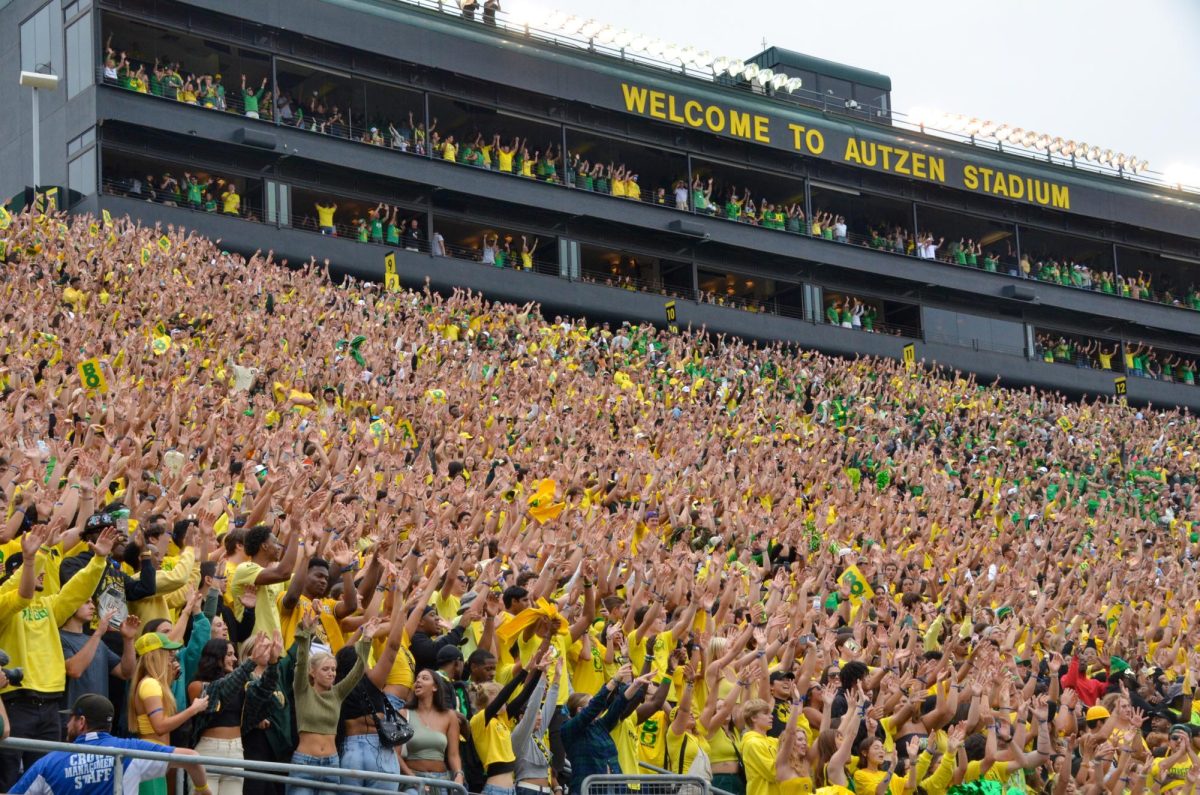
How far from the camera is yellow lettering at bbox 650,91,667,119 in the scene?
49500 mm

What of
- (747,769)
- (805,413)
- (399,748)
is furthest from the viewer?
(805,413)

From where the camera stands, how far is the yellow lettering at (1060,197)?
57.4 meters

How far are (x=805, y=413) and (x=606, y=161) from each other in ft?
54.1

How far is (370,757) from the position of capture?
10.6 meters

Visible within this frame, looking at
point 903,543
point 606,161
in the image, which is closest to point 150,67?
point 606,161

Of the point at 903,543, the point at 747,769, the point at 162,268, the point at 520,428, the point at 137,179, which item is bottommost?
the point at 747,769

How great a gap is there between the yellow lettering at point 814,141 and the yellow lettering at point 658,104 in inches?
200

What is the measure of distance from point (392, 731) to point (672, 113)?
1595 inches

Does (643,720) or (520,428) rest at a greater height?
(520,428)

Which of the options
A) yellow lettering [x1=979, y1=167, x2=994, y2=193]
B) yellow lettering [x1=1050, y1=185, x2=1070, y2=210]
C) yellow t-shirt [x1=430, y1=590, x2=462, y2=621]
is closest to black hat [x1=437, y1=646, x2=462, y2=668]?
yellow t-shirt [x1=430, y1=590, x2=462, y2=621]

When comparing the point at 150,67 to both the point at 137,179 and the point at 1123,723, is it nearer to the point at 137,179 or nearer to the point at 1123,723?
the point at 137,179

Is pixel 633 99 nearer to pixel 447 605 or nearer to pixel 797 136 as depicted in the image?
pixel 797 136

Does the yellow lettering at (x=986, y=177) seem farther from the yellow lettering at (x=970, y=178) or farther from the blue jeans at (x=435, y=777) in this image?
the blue jeans at (x=435, y=777)

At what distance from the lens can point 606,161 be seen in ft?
166
